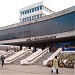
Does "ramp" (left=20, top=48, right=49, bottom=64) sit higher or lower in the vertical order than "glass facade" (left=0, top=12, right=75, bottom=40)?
lower

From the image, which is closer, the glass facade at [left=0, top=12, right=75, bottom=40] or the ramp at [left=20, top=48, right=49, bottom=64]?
the ramp at [left=20, top=48, right=49, bottom=64]

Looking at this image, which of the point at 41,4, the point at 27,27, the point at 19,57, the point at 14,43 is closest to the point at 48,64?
the point at 19,57

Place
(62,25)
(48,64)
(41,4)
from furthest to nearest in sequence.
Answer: (41,4)
(62,25)
(48,64)

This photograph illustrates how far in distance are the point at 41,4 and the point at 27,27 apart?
60.8ft

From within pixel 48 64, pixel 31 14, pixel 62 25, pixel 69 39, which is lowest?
pixel 48 64

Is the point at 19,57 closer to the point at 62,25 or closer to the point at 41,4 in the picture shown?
the point at 62,25

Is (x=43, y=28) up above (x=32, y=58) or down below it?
above

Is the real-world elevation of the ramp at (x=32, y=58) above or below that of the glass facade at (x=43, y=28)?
below

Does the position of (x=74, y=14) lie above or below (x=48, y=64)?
above

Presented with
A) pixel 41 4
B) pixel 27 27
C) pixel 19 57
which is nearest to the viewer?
pixel 19 57

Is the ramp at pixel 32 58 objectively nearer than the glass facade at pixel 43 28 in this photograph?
Yes

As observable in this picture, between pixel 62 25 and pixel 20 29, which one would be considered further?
pixel 20 29

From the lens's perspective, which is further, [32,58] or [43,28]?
[43,28]

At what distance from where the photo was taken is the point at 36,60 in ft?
98.2
